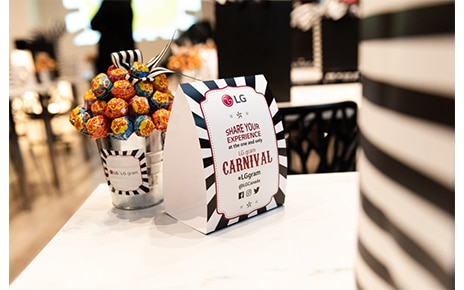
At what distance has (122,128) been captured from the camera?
0.86 metres

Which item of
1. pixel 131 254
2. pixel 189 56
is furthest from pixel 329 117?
pixel 189 56

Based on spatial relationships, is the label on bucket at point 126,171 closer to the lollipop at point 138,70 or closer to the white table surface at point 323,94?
the lollipop at point 138,70

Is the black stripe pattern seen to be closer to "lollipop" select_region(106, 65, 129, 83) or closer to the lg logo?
the lg logo

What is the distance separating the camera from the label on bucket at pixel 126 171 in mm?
899

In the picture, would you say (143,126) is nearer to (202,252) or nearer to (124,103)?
(124,103)

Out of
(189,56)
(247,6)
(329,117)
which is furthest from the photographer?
(189,56)

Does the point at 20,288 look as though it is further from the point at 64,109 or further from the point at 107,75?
the point at 64,109

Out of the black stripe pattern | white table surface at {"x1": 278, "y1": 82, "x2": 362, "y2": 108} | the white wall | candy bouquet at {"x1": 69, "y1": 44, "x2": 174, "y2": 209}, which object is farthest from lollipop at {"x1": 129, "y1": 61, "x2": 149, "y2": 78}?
the white wall

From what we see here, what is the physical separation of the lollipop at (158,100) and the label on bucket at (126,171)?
10 cm

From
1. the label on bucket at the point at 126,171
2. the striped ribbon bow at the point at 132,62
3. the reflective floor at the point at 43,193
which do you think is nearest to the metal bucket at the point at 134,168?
the label on bucket at the point at 126,171

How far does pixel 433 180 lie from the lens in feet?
0.75

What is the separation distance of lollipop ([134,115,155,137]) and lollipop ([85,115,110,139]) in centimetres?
6

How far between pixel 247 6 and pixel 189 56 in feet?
3.74

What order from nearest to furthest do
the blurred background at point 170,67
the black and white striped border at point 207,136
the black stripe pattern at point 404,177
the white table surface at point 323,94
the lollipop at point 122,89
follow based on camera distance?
the black stripe pattern at point 404,177 < the black and white striped border at point 207,136 < the lollipop at point 122,89 < the blurred background at point 170,67 < the white table surface at point 323,94
